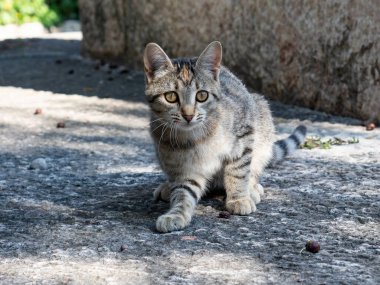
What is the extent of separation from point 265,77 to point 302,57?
559mm

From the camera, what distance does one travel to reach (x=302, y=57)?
6.95 meters

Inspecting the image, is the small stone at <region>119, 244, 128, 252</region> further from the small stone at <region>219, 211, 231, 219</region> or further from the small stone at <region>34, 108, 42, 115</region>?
the small stone at <region>34, 108, 42, 115</region>

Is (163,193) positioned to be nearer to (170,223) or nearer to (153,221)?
(153,221)

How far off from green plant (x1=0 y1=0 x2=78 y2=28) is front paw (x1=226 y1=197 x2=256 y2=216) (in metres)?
10.5

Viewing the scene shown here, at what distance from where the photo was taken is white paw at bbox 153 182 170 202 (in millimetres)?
4332

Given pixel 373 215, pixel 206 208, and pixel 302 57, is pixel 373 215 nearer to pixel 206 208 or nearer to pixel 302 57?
pixel 206 208

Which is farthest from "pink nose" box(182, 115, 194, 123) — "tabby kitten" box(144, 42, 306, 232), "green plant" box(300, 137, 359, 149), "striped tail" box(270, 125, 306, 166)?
"green plant" box(300, 137, 359, 149)

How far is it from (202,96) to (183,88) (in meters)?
0.13

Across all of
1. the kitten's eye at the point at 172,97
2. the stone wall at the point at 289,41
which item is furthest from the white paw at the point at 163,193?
the stone wall at the point at 289,41

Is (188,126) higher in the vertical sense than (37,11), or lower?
higher

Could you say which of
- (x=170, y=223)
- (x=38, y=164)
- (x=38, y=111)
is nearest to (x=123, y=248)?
(x=170, y=223)

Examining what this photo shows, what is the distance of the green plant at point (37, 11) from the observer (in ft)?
44.7

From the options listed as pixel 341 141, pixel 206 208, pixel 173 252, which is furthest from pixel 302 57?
pixel 173 252

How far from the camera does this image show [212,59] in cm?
405
